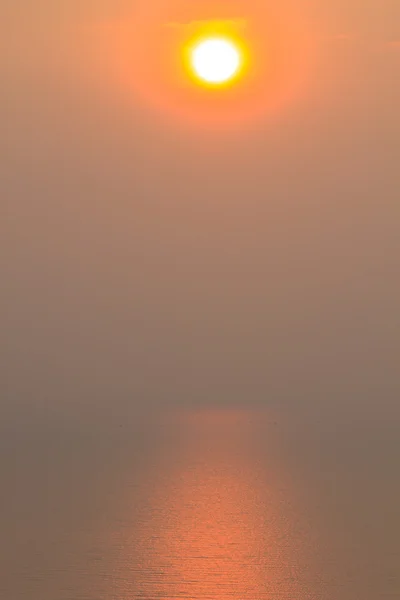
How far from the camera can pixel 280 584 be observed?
136 ft

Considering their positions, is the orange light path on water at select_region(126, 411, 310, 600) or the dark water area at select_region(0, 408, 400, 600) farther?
the dark water area at select_region(0, 408, 400, 600)

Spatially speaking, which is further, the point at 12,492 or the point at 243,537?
the point at 12,492

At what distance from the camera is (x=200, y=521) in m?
57.6

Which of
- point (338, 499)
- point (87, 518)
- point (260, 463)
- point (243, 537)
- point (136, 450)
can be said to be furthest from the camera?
point (136, 450)

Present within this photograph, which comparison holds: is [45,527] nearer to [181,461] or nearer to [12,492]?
[12,492]

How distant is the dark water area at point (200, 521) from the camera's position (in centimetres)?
4112

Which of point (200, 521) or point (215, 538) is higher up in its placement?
point (200, 521)

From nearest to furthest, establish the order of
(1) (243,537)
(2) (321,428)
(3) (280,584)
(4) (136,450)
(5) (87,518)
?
(3) (280,584) < (1) (243,537) < (5) (87,518) < (4) (136,450) < (2) (321,428)

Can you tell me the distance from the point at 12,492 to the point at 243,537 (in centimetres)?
2420

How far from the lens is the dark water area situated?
41125mm

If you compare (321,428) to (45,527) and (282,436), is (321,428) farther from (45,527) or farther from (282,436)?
(45,527)

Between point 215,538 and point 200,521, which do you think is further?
point 200,521

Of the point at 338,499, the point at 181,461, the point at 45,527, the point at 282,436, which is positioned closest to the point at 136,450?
the point at 181,461

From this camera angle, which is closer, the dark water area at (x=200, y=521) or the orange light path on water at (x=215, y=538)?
the orange light path on water at (x=215, y=538)
